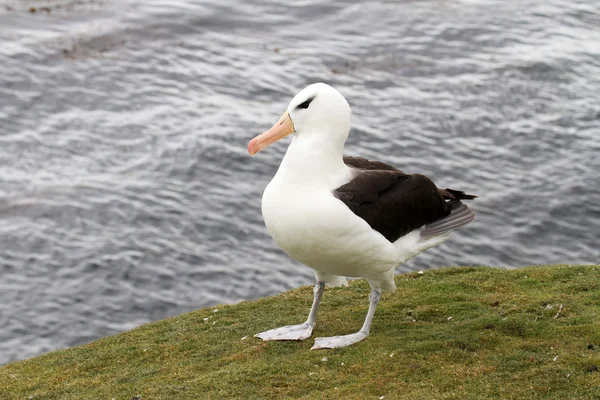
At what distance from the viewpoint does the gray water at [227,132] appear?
1831 centimetres

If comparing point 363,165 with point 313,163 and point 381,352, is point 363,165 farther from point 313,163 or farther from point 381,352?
point 381,352

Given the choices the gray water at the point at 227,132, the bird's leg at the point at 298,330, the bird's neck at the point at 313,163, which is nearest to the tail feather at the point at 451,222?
the bird's leg at the point at 298,330

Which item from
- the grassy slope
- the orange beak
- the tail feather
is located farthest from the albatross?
the grassy slope

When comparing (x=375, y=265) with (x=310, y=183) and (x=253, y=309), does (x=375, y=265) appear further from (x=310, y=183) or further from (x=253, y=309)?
(x=253, y=309)

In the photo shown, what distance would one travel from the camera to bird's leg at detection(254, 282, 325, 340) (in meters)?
9.81

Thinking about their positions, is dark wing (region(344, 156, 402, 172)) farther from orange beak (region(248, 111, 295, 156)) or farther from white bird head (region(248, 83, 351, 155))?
orange beak (region(248, 111, 295, 156))

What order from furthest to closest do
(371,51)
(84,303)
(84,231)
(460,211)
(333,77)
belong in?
(371,51)
(333,77)
(84,231)
(84,303)
(460,211)

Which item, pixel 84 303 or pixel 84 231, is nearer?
pixel 84 303

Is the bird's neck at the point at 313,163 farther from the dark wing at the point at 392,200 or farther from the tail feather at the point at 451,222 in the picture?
the tail feather at the point at 451,222

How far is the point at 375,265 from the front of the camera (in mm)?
9094

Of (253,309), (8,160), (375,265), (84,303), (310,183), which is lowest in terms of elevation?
(84,303)

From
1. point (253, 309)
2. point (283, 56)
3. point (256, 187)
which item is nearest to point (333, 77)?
point (283, 56)

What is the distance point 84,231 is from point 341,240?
1195cm

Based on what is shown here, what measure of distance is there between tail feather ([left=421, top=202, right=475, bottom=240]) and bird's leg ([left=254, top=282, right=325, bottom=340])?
1.37 m
